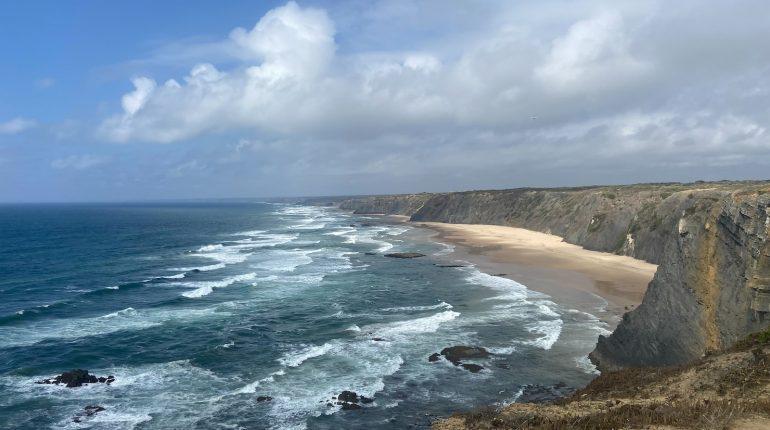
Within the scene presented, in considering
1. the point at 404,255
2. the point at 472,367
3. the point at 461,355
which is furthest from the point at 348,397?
the point at 404,255

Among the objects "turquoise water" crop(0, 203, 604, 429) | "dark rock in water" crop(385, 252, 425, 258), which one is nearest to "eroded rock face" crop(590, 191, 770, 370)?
"turquoise water" crop(0, 203, 604, 429)

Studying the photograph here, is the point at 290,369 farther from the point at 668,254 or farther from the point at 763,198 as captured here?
the point at 763,198

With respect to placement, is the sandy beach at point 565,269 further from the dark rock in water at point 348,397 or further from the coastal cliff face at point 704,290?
the dark rock in water at point 348,397

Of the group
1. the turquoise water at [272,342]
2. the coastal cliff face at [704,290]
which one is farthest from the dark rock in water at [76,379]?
the coastal cliff face at [704,290]

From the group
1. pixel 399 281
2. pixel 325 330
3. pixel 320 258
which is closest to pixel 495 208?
pixel 320 258

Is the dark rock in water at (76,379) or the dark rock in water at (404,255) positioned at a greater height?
the dark rock in water at (404,255)

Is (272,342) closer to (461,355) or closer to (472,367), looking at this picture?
(461,355)
